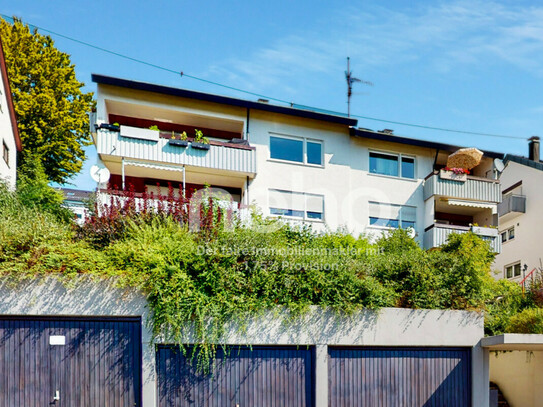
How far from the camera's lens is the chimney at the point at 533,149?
2980cm

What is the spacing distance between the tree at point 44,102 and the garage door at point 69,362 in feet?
55.5

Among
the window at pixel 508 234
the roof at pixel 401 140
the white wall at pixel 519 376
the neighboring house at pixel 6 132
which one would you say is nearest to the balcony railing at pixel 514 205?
→ the window at pixel 508 234

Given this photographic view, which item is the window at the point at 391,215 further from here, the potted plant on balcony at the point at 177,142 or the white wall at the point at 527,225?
the potted plant on balcony at the point at 177,142

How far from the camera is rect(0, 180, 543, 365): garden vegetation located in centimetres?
1077

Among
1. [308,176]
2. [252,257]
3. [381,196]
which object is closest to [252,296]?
[252,257]

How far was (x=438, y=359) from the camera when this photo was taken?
12.2 m

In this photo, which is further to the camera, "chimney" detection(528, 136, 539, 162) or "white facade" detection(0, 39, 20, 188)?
"chimney" detection(528, 136, 539, 162)

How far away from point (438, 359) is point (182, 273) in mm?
6513

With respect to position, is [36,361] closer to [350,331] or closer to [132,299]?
[132,299]

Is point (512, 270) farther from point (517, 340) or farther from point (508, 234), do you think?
point (517, 340)

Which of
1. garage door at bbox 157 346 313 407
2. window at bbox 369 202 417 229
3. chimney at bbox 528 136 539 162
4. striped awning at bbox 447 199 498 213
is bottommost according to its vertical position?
garage door at bbox 157 346 313 407

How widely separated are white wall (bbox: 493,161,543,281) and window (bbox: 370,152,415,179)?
7.75m

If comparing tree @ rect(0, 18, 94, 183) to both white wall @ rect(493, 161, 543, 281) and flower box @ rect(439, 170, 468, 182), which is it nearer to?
flower box @ rect(439, 170, 468, 182)

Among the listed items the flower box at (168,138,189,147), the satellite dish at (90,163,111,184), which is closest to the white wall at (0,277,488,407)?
the satellite dish at (90,163,111,184)
